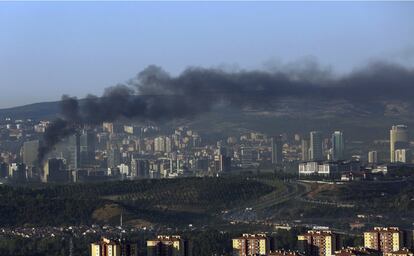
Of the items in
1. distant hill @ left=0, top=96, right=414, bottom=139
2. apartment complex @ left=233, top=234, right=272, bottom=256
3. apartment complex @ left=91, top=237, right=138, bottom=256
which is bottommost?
apartment complex @ left=233, top=234, right=272, bottom=256

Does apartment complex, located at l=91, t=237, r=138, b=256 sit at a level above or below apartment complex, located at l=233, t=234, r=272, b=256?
above

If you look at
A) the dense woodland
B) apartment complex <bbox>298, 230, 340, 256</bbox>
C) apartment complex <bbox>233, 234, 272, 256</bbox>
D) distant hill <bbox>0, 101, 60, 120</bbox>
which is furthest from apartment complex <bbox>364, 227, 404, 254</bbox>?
distant hill <bbox>0, 101, 60, 120</bbox>

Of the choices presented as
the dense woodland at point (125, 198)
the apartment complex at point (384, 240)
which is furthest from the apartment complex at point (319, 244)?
the dense woodland at point (125, 198)

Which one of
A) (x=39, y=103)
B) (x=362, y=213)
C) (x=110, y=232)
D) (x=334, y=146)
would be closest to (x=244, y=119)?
(x=334, y=146)

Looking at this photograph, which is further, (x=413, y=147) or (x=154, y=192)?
(x=413, y=147)

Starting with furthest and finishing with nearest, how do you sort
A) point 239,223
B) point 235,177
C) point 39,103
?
point 39,103
point 235,177
point 239,223

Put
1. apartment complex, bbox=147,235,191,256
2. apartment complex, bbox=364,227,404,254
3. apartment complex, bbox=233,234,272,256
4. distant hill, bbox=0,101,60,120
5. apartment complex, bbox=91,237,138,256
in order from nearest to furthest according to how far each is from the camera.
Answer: apartment complex, bbox=91,237,138,256, apartment complex, bbox=147,235,191,256, apartment complex, bbox=364,227,404,254, apartment complex, bbox=233,234,272,256, distant hill, bbox=0,101,60,120

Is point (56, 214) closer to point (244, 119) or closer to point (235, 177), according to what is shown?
point (235, 177)

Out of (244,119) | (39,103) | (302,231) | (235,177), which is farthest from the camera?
(39,103)

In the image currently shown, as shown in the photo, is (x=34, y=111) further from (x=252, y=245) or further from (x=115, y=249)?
(x=115, y=249)

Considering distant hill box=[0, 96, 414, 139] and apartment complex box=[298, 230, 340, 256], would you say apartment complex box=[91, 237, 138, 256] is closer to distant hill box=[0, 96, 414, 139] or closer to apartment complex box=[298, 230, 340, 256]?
apartment complex box=[298, 230, 340, 256]

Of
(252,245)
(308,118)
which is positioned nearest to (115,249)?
(252,245)
